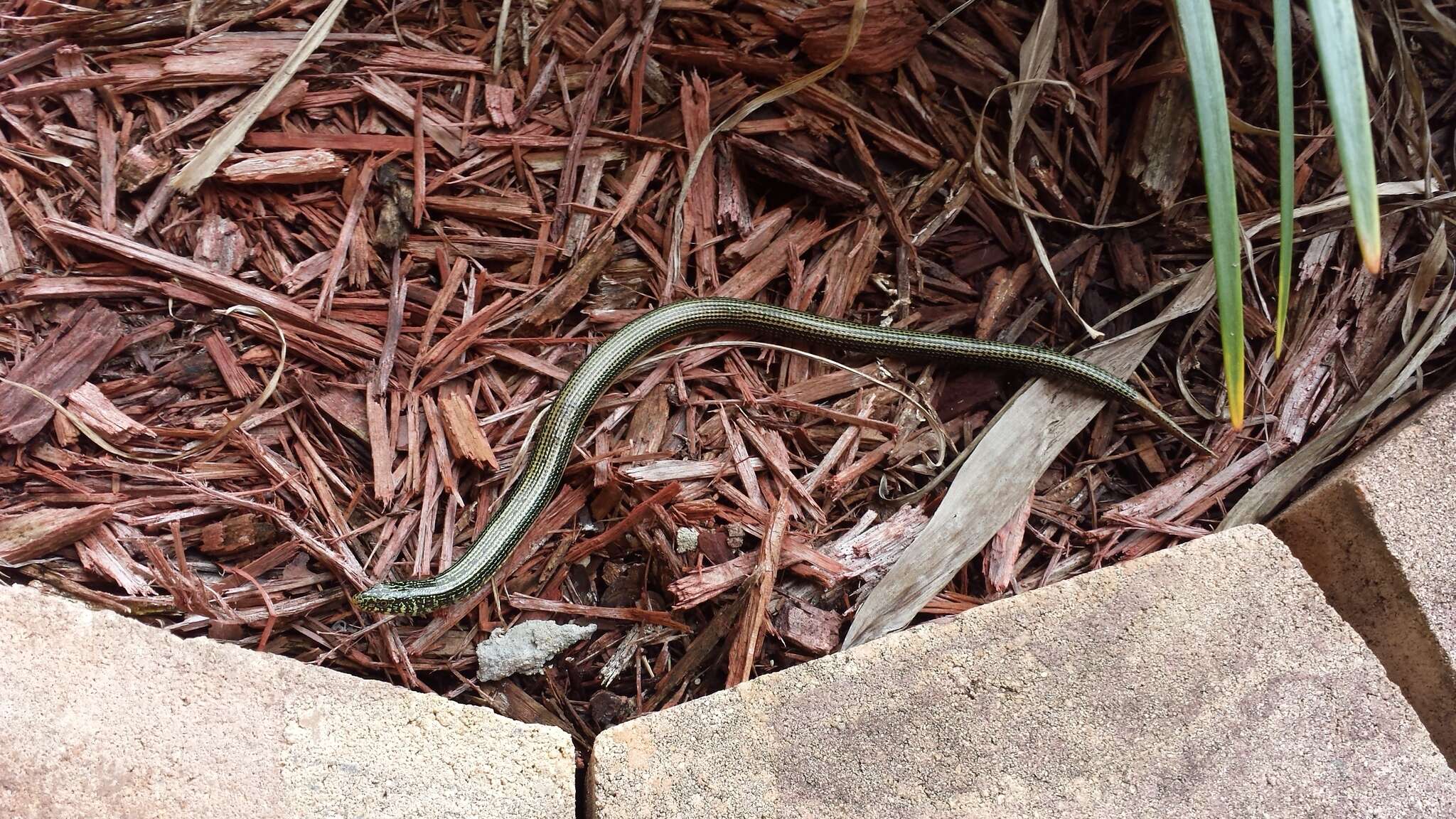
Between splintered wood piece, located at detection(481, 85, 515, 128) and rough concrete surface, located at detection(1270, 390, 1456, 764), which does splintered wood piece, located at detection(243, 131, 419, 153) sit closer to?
splintered wood piece, located at detection(481, 85, 515, 128)

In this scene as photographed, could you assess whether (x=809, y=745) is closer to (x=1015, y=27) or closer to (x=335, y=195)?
(x=335, y=195)

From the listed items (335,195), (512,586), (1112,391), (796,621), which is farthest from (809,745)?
(335,195)

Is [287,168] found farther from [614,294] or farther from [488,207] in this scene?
[614,294]

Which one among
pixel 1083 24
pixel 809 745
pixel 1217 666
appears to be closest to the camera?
pixel 809 745

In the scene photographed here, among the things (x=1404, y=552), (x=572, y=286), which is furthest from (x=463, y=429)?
(x=1404, y=552)

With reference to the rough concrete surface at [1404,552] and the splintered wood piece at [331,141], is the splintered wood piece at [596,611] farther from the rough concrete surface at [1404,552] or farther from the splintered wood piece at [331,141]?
the rough concrete surface at [1404,552]

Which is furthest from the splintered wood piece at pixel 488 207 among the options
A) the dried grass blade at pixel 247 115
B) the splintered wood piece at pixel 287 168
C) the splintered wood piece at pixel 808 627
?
the splintered wood piece at pixel 808 627
